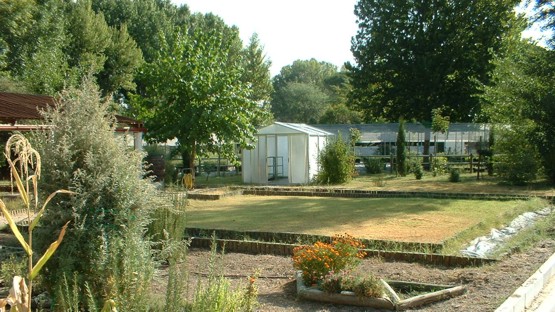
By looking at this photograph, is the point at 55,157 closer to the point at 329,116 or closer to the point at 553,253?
the point at 553,253

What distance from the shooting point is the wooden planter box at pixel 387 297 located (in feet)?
19.2

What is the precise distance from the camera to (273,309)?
585 centimetres

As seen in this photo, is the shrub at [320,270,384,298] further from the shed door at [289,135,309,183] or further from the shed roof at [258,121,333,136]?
the shed roof at [258,121,333,136]

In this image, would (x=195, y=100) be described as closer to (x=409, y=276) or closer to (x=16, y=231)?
(x=409, y=276)

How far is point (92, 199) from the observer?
5344mm

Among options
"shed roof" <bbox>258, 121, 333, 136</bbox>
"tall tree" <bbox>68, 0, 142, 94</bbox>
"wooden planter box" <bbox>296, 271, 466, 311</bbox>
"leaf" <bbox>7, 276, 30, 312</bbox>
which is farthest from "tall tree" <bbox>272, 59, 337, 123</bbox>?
"leaf" <bbox>7, 276, 30, 312</bbox>

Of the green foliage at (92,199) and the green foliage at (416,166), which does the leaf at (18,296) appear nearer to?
the green foliage at (92,199)

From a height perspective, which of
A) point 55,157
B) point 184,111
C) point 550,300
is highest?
point 184,111

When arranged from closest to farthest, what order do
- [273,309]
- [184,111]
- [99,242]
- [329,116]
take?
[99,242] < [273,309] < [184,111] < [329,116]

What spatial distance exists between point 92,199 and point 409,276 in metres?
3.99

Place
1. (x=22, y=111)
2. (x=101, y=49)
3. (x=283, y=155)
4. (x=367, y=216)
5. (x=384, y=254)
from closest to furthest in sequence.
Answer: (x=384, y=254) < (x=367, y=216) < (x=22, y=111) < (x=283, y=155) < (x=101, y=49)

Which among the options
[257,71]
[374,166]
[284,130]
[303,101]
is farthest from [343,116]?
[284,130]

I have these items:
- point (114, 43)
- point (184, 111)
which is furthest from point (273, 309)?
point (114, 43)

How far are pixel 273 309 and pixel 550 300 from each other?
10.2 ft
